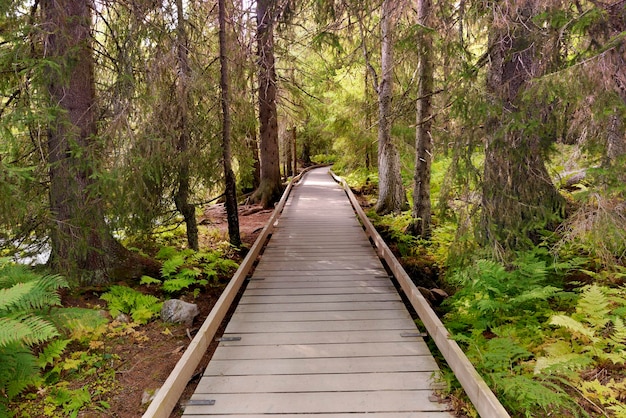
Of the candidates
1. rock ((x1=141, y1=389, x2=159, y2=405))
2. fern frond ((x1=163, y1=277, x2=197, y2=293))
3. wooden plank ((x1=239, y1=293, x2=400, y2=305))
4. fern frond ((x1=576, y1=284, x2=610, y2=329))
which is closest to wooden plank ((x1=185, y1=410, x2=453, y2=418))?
rock ((x1=141, y1=389, x2=159, y2=405))

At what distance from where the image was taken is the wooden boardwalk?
126 inches

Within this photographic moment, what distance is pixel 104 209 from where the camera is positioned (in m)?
5.50

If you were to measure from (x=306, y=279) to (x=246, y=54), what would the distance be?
16.6 feet

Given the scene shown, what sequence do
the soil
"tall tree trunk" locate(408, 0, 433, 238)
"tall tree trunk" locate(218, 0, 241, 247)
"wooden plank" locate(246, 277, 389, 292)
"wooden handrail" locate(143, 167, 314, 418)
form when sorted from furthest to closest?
"tall tree trunk" locate(408, 0, 433, 238) < "tall tree trunk" locate(218, 0, 241, 247) < "wooden plank" locate(246, 277, 389, 292) < the soil < "wooden handrail" locate(143, 167, 314, 418)

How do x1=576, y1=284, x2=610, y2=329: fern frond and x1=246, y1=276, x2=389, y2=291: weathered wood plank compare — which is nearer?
x1=576, y1=284, x2=610, y2=329: fern frond

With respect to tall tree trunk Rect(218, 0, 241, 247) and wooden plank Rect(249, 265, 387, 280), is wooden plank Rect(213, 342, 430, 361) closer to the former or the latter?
wooden plank Rect(249, 265, 387, 280)

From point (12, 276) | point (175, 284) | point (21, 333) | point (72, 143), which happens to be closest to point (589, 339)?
point (21, 333)

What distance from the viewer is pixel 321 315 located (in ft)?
16.3

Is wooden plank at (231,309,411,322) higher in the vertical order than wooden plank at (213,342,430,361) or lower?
higher

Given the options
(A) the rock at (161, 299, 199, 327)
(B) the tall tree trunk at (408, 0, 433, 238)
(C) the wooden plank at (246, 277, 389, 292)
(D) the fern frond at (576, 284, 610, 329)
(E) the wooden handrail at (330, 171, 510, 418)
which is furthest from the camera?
(B) the tall tree trunk at (408, 0, 433, 238)

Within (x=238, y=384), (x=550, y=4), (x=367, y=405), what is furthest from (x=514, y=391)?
(x=550, y=4)

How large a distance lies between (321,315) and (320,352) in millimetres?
942

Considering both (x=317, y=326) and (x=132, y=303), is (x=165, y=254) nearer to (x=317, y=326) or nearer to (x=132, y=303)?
(x=132, y=303)

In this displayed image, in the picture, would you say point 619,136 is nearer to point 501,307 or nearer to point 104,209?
point 501,307
